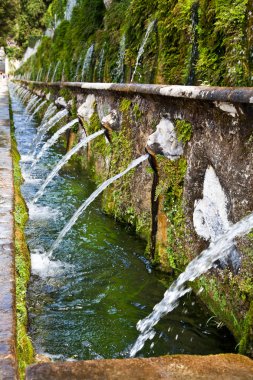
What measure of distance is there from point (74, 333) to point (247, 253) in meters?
1.39

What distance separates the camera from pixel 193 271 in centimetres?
305

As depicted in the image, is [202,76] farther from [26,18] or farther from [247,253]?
[26,18]

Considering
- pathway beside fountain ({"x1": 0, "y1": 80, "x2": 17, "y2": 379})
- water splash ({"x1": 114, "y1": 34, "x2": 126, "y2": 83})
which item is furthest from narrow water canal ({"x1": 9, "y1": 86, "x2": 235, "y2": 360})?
water splash ({"x1": 114, "y1": 34, "x2": 126, "y2": 83})

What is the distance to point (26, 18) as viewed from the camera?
2201 inches

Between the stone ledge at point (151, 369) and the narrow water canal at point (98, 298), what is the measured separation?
1132mm

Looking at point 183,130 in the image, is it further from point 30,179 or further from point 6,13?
point 6,13

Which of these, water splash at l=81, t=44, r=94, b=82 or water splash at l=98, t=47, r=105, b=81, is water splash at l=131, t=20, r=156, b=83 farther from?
water splash at l=81, t=44, r=94, b=82

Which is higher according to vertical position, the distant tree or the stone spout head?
the distant tree

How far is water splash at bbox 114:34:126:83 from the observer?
8.02 meters

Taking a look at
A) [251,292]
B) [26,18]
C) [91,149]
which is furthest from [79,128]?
[26,18]

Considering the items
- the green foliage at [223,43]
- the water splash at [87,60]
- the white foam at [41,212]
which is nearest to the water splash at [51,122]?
the water splash at [87,60]

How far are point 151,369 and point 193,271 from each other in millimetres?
1163

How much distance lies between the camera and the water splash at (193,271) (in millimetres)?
2802

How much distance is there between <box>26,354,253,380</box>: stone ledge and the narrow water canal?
3.71 feet
